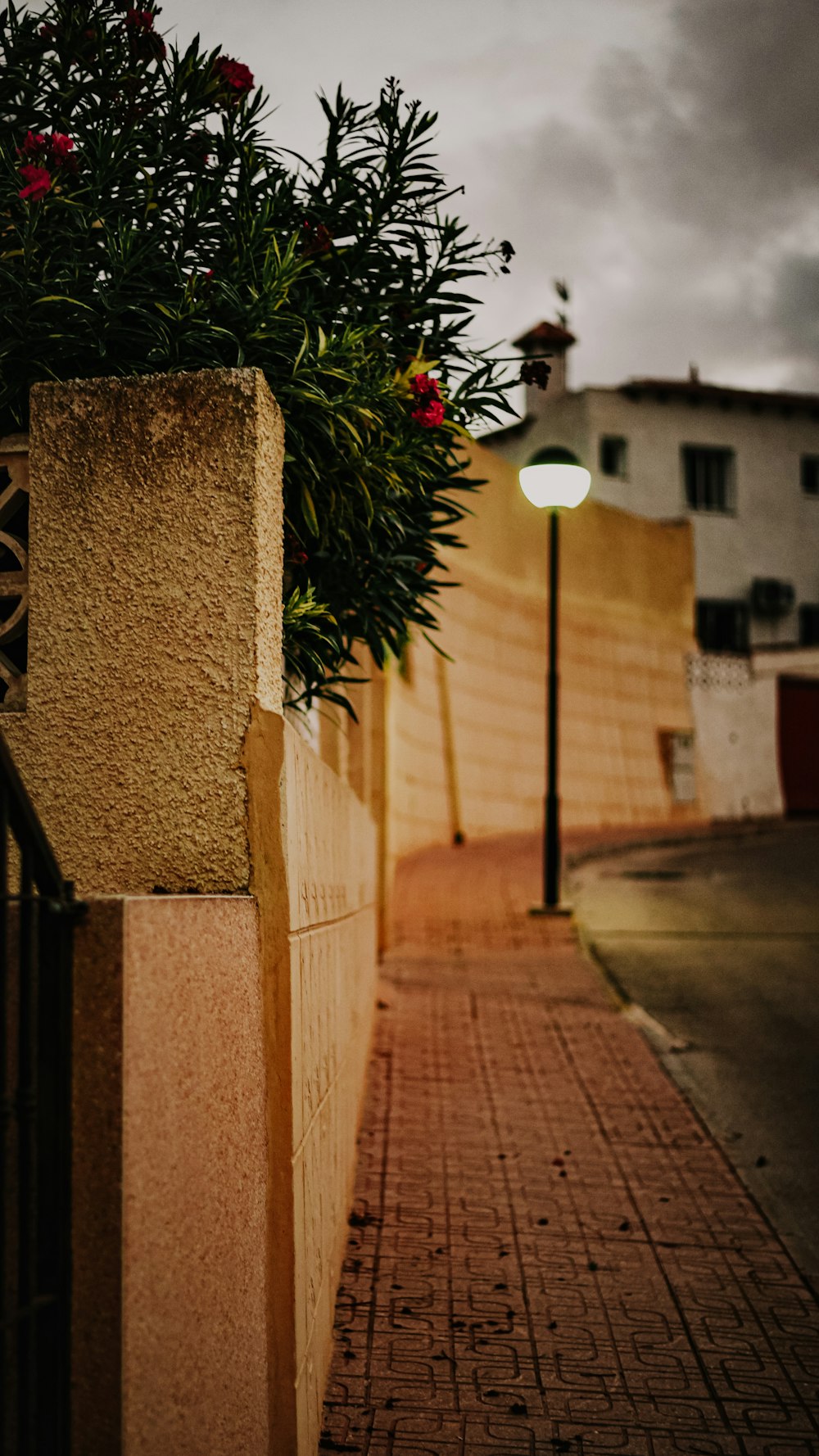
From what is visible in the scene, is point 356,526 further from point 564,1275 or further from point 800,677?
point 800,677

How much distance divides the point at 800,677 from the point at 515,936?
839 inches

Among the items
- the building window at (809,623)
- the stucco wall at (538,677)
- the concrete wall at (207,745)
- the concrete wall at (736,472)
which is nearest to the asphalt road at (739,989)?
the concrete wall at (207,745)

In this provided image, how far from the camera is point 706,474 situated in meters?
34.2

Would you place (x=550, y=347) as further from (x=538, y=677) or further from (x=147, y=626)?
(x=147, y=626)

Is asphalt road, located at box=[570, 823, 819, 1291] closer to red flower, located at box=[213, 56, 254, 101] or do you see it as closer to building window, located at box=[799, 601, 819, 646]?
red flower, located at box=[213, 56, 254, 101]

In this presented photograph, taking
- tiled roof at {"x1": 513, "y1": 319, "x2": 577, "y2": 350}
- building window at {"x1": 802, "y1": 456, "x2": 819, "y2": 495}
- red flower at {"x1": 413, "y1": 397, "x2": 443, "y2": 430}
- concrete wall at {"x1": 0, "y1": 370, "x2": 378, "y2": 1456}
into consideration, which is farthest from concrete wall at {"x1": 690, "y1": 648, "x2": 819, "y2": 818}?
concrete wall at {"x1": 0, "y1": 370, "x2": 378, "y2": 1456}

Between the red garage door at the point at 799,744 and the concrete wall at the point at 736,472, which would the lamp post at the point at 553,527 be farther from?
the concrete wall at the point at 736,472

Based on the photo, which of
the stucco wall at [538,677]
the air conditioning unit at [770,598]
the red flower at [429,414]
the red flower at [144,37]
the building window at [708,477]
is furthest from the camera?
the building window at [708,477]

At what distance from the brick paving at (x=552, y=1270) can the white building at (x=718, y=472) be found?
→ 2609 centimetres

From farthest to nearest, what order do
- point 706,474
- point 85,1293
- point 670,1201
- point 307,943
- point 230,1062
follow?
point 706,474, point 670,1201, point 307,943, point 230,1062, point 85,1293

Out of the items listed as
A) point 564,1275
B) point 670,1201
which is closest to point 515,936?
point 670,1201

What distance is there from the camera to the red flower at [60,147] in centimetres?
335

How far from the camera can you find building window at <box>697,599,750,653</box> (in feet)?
110

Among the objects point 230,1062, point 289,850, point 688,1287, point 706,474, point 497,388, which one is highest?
point 706,474
